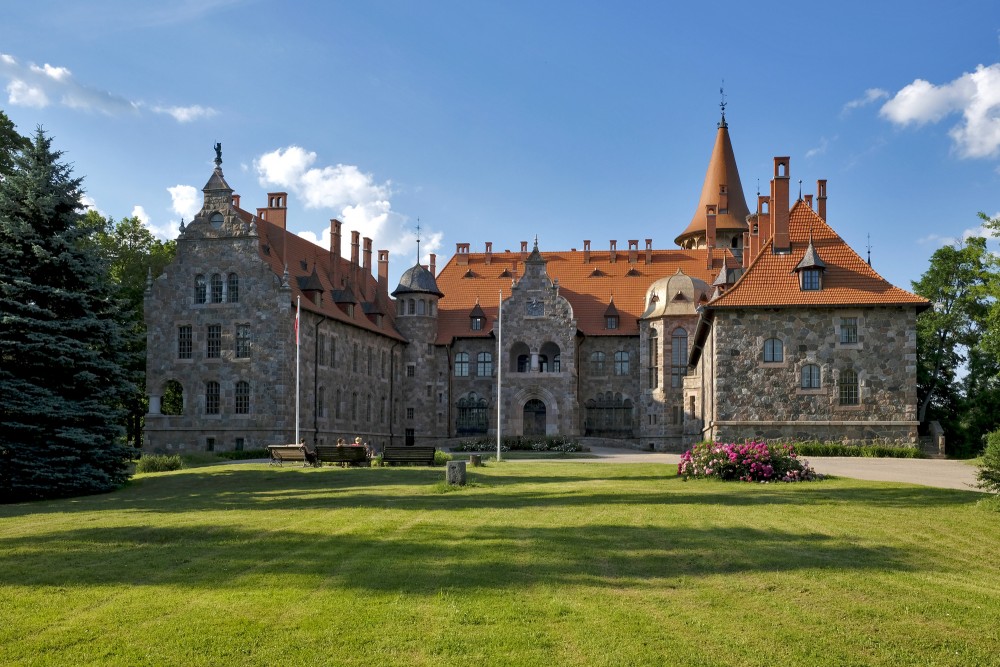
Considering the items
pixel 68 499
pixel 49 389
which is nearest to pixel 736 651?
pixel 68 499

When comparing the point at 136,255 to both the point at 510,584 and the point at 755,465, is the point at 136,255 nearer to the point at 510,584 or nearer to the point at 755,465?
the point at 755,465

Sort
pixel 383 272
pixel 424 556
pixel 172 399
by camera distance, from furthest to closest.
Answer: pixel 383 272 < pixel 172 399 < pixel 424 556

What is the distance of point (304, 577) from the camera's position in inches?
436

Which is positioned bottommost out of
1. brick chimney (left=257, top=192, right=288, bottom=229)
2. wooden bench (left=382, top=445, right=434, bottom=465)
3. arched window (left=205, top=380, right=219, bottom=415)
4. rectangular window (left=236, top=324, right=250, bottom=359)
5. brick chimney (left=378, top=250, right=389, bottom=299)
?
wooden bench (left=382, top=445, right=434, bottom=465)

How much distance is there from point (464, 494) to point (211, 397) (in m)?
31.3

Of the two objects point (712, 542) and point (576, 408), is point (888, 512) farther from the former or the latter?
point (576, 408)

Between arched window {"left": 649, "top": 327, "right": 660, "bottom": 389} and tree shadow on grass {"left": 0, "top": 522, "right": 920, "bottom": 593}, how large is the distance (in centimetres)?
4583

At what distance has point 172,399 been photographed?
56.5 m

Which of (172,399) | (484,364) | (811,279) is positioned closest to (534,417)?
(484,364)

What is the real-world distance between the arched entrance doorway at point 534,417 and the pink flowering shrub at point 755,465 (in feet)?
121

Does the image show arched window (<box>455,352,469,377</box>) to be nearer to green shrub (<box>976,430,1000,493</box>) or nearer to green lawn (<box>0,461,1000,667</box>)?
green lawn (<box>0,461,1000,667</box>)

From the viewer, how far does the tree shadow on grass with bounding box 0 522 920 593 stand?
11055 millimetres

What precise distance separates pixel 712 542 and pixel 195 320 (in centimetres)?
4156

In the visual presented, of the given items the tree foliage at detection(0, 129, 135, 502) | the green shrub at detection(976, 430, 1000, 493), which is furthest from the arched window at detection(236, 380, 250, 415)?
the green shrub at detection(976, 430, 1000, 493)
